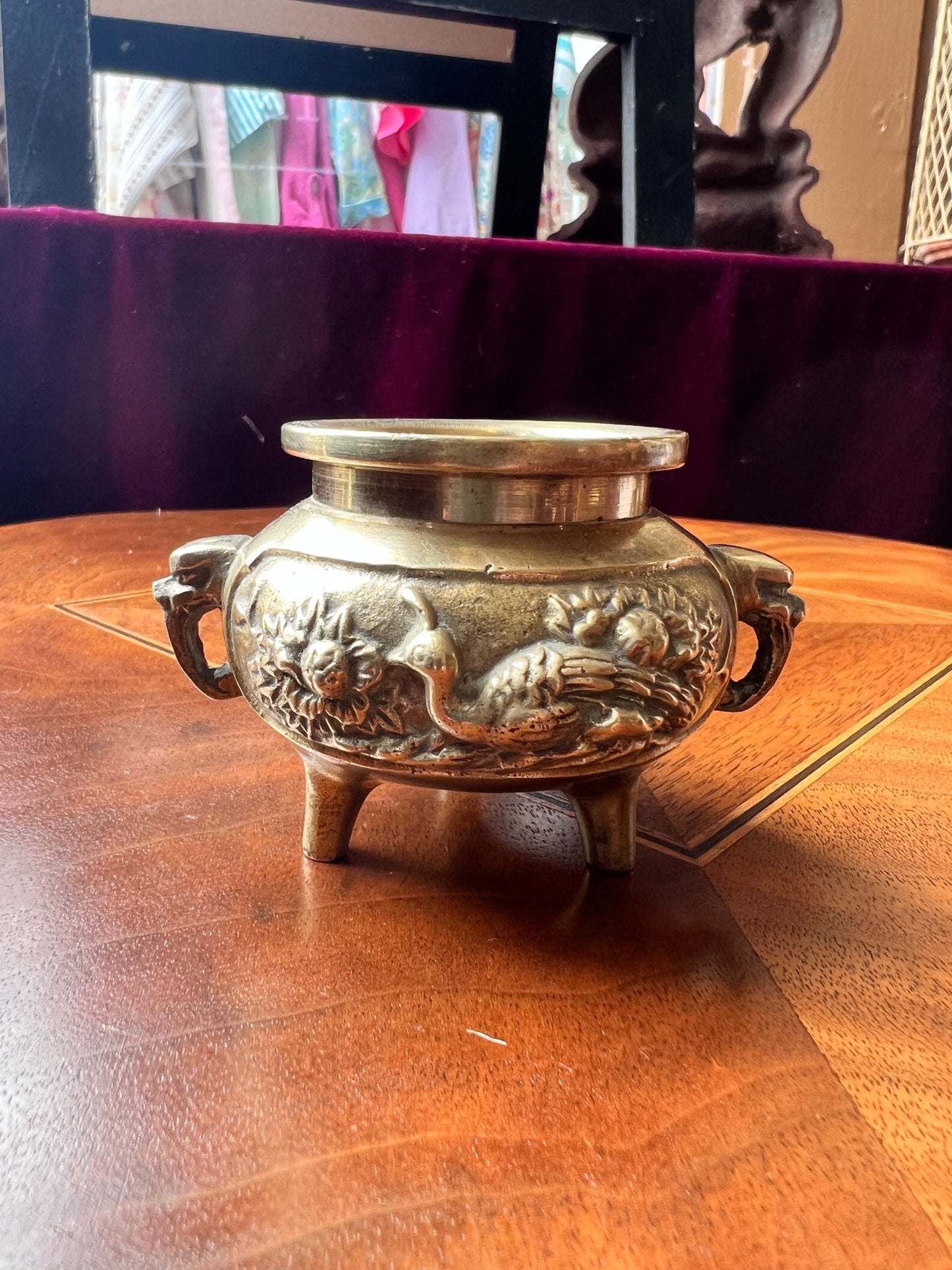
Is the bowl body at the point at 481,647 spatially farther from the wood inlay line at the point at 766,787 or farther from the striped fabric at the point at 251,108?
the striped fabric at the point at 251,108

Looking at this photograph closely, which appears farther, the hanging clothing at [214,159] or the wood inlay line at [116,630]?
the hanging clothing at [214,159]

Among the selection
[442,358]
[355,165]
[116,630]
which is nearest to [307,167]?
[355,165]

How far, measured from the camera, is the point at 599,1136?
411mm

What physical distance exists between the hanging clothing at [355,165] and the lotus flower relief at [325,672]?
2.73 metres

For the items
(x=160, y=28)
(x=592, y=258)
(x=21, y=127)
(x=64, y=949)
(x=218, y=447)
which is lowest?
(x=64, y=949)

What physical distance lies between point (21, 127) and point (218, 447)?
0.52 meters

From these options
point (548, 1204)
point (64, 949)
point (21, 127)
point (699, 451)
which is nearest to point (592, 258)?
point (699, 451)

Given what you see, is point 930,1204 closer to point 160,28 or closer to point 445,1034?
point 445,1034

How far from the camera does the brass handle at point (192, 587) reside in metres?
0.63

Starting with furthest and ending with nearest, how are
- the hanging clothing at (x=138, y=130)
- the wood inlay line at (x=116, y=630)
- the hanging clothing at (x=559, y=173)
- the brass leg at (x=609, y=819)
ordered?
the hanging clothing at (x=559, y=173)
the hanging clothing at (x=138, y=130)
the wood inlay line at (x=116, y=630)
the brass leg at (x=609, y=819)

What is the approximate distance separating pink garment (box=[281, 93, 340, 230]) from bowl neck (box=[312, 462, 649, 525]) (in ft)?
9.10

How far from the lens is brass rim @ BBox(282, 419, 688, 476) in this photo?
49cm

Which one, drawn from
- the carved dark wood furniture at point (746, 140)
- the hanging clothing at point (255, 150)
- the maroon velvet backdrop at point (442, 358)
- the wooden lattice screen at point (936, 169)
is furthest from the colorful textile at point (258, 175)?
the wooden lattice screen at point (936, 169)

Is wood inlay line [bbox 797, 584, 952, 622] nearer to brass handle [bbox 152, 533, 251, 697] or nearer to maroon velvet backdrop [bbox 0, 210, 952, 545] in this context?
maroon velvet backdrop [bbox 0, 210, 952, 545]
